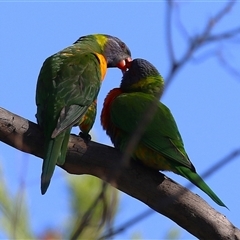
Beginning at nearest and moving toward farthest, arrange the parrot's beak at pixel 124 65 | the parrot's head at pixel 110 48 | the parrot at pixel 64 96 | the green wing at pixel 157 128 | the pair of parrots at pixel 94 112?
the parrot at pixel 64 96
the pair of parrots at pixel 94 112
the green wing at pixel 157 128
the parrot's head at pixel 110 48
the parrot's beak at pixel 124 65

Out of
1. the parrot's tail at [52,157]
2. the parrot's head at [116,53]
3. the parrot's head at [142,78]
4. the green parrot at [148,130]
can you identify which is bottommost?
the parrot's tail at [52,157]

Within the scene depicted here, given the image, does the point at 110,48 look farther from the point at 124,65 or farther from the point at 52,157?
the point at 52,157

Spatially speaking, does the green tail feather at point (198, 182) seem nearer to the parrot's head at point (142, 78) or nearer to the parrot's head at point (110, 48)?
the parrot's head at point (142, 78)

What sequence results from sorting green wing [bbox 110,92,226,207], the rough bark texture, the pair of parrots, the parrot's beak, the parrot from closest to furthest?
the rough bark texture
the parrot
the pair of parrots
green wing [bbox 110,92,226,207]
the parrot's beak

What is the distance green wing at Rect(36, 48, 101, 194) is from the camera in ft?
11.3

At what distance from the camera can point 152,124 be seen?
401 cm

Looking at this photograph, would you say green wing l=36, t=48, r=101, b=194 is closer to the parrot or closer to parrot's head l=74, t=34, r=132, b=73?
the parrot

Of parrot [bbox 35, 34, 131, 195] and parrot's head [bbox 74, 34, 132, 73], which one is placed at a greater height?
parrot's head [bbox 74, 34, 132, 73]

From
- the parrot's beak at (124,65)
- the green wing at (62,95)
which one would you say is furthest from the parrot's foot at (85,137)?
the parrot's beak at (124,65)

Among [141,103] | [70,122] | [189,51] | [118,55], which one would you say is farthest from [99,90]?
[189,51]

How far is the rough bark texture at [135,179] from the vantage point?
3365 millimetres

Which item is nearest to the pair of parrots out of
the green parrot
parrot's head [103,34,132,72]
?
the green parrot

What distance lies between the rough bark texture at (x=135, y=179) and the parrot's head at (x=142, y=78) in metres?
1.04

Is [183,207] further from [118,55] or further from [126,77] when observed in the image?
[118,55]
